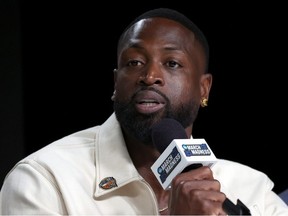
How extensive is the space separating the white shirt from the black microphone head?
255mm

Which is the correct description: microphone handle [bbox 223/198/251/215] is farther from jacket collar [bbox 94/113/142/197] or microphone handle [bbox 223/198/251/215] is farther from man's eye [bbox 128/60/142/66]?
man's eye [bbox 128/60/142/66]

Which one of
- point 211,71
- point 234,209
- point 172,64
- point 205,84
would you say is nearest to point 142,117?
point 172,64

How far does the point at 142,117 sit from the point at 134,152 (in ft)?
0.56

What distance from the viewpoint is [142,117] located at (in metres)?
2.02

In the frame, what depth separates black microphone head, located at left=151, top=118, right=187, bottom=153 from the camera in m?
1.70

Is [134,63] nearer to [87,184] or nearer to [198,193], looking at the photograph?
[87,184]

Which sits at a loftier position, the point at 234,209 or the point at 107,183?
the point at 234,209

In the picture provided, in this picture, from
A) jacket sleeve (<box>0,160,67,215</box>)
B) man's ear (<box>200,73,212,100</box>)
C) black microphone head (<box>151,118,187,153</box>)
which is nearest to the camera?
black microphone head (<box>151,118,187,153</box>)

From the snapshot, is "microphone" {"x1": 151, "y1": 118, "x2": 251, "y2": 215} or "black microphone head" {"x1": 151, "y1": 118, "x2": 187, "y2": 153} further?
"black microphone head" {"x1": 151, "y1": 118, "x2": 187, "y2": 153}

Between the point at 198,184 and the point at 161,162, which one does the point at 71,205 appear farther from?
the point at 198,184

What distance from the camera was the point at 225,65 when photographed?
3012 mm

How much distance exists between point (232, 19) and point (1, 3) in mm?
938

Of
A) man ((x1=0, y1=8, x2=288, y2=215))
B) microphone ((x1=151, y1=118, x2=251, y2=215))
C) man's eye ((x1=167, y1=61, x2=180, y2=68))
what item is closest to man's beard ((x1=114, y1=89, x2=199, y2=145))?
man ((x1=0, y1=8, x2=288, y2=215))

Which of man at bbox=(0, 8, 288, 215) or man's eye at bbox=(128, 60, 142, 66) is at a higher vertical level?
man's eye at bbox=(128, 60, 142, 66)
